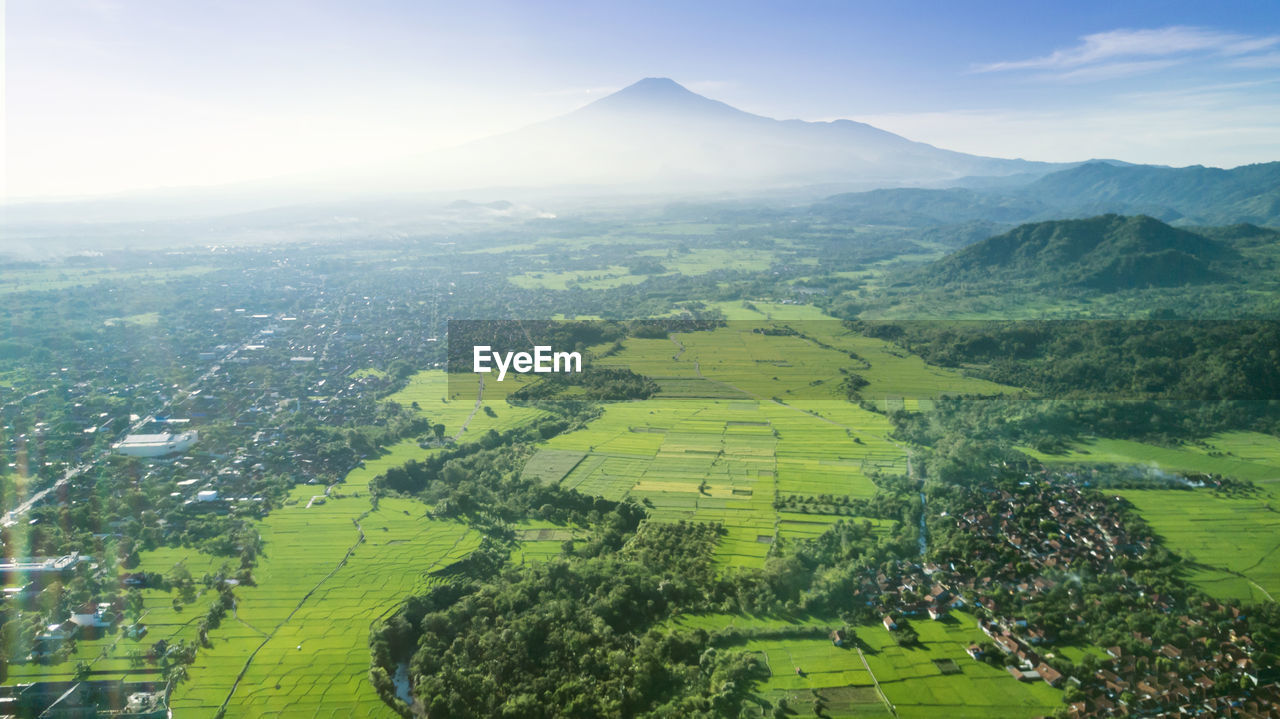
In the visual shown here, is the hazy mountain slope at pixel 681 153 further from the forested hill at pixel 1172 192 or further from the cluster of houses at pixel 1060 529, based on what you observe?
the cluster of houses at pixel 1060 529

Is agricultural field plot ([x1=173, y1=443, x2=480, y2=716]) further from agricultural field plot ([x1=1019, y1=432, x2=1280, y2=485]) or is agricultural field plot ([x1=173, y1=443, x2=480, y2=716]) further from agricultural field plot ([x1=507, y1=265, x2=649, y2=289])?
agricultural field plot ([x1=507, y1=265, x2=649, y2=289])

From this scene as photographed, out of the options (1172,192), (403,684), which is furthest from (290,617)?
(1172,192)

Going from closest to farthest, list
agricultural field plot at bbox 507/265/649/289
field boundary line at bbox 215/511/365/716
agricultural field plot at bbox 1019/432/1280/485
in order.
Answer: field boundary line at bbox 215/511/365/716, agricultural field plot at bbox 1019/432/1280/485, agricultural field plot at bbox 507/265/649/289

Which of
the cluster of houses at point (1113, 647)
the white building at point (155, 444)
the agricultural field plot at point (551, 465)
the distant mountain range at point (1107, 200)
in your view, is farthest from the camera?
the distant mountain range at point (1107, 200)

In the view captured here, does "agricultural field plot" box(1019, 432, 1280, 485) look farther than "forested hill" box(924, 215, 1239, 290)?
No

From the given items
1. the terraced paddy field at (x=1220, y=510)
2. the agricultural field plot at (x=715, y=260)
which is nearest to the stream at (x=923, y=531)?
the terraced paddy field at (x=1220, y=510)

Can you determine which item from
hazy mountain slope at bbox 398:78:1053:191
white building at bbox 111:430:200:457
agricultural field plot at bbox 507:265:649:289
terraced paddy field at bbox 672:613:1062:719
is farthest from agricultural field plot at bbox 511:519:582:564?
hazy mountain slope at bbox 398:78:1053:191

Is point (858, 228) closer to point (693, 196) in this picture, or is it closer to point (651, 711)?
point (693, 196)
